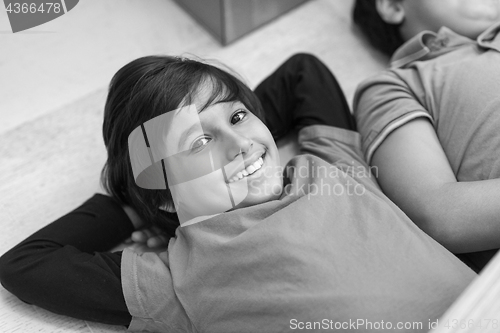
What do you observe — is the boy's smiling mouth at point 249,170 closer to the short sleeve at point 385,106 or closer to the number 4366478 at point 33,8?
the short sleeve at point 385,106

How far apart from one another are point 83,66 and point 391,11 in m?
0.63

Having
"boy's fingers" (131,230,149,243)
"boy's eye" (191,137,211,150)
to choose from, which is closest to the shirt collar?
"boy's eye" (191,137,211,150)

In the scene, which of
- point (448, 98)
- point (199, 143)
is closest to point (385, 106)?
point (448, 98)

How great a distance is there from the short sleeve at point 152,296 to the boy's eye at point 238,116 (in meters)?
0.23

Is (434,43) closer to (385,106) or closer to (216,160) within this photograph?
(385,106)

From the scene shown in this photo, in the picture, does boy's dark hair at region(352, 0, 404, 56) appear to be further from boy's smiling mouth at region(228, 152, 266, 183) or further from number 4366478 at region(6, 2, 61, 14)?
number 4366478 at region(6, 2, 61, 14)

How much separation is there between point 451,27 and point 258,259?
23.3 inches

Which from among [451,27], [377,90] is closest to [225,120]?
[377,90]

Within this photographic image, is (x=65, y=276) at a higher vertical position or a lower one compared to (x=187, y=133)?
lower

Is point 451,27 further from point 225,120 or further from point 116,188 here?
point 116,188

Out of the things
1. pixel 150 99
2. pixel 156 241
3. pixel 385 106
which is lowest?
pixel 156 241

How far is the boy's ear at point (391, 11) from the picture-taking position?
102 cm

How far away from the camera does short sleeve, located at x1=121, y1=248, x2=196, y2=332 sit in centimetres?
72

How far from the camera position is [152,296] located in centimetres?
72
